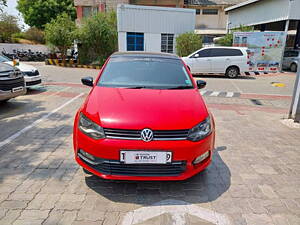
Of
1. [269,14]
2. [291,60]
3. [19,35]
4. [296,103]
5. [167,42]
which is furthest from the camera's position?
[19,35]

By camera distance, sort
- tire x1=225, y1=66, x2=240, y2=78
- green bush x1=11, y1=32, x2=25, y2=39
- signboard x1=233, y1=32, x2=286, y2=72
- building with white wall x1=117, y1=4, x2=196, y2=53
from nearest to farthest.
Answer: tire x1=225, y1=66, x2=240, y2=78 < signboard x1=233, y1=32, x2=286, y2=72 < building with white wall x1=117, y1=4, x2=196, y2=53 < green bush x1=11, y1=32, x2=25, y2=39

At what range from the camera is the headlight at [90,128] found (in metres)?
2.47

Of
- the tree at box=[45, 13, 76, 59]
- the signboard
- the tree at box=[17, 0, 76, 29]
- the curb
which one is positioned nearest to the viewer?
the signboard

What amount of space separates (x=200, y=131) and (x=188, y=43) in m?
15.9

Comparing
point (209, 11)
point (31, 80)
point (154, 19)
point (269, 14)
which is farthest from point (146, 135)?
point (209, 11)

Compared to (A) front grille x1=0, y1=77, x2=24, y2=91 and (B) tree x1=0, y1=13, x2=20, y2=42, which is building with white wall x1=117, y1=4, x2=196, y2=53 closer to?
(A) front grille x1=0, y1=77, x2=24, y2=91

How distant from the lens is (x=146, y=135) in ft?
7.88

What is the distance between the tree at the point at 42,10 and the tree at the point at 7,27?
182 centimetres

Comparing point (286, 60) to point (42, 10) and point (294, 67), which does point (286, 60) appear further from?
point (42, 10)

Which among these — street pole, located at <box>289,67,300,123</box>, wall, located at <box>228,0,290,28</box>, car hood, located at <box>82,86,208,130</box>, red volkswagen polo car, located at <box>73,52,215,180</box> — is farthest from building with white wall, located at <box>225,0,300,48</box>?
red volkswagen polo car, located at <box>73,52,215,180</box>

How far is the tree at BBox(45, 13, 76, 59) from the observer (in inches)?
696

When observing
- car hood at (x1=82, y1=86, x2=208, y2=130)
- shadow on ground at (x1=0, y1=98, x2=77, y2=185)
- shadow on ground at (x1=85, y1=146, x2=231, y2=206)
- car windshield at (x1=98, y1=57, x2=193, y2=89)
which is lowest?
shadow on ground at (x1=85, y1=146, x2=231, y2=206)

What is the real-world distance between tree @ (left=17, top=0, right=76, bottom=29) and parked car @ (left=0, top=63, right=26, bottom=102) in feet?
96.7

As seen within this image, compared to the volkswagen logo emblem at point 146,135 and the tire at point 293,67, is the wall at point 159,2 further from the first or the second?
the volkswagen logo emblem at point 146,135
